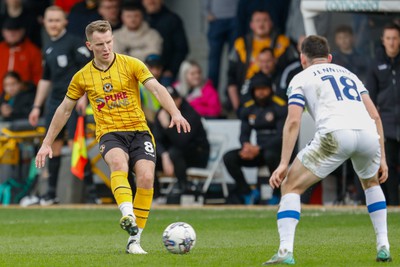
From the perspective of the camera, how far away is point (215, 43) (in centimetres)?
1970

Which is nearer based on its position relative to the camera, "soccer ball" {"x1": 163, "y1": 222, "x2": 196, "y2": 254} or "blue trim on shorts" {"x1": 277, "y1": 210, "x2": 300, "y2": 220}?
"blue trim on shorts" {"x1": 277, "y1": 210, "x2": 300, "y2": 220}

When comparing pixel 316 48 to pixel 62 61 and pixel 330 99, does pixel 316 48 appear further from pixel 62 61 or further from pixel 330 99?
pixel 62 61

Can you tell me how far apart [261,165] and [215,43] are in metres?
3.19

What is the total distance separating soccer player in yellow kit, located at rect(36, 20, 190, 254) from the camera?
10.2 m

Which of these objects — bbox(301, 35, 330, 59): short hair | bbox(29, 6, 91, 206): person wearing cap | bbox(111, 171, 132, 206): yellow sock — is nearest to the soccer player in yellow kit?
bbox(111, 171, 132, 206): yellow sock

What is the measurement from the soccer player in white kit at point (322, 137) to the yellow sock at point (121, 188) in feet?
5.26

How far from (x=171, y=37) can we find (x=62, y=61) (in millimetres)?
3013

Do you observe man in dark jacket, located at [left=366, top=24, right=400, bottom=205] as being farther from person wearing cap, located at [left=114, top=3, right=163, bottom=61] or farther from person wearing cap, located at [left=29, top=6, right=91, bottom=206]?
person wearing cap, located at [left=114, top=3, right=163, bottom=61]

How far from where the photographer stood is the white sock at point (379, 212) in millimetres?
8953

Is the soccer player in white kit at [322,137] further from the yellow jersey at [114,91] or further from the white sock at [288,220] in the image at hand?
the yellow jersey at [114,91]

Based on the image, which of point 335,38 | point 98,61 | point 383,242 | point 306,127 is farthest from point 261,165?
point 383,242

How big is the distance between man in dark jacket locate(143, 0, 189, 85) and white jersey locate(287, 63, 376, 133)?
10.6 m

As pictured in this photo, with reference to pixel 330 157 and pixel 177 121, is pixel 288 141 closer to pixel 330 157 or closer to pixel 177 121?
pixel 330 157

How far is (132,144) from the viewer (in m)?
10.3
